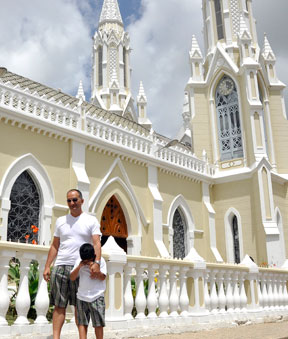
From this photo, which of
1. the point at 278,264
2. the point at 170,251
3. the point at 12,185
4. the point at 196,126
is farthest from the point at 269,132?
the point at 12,185

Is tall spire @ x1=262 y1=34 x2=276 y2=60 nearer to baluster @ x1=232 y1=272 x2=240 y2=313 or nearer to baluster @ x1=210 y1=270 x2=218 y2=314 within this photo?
baluster @ x1=232 y1=272 x2=240 y2=313

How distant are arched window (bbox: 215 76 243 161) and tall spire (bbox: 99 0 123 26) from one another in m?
16.7

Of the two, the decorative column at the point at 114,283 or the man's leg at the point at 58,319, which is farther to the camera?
the decorative column at the point at 114,283

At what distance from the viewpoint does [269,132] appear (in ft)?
68.5

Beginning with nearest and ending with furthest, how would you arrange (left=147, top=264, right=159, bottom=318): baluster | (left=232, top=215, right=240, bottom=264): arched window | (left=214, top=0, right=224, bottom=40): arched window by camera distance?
(left=147, top=264, right=159, bottom=318): baluster
(left=232, top=215, right=240, bottom=264): arched window
(left=214, top=0, right=224, bottom=40): arched window

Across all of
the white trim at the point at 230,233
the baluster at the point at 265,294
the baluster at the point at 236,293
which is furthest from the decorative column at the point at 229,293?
the white trim at the point at 230,233

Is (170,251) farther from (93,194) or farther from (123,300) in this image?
(123,300)

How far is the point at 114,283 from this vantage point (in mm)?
5898

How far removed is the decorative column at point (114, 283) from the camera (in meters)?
5.80

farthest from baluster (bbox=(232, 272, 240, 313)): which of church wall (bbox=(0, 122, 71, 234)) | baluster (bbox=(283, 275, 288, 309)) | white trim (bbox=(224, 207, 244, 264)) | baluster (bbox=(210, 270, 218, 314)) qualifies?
white trim (bbox=(224, 207, 244, 264))

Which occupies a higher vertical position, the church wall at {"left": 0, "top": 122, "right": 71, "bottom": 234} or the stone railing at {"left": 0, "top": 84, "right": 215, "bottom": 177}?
the stone railing at {"left": 0, "top": 84, "right": 215, "bottom": 177}

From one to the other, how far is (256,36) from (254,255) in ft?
37.9

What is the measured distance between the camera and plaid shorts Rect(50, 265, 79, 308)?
422 cm

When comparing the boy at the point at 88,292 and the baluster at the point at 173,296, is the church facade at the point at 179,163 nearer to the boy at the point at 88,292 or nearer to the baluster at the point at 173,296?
the baluster at the point at 173,296
